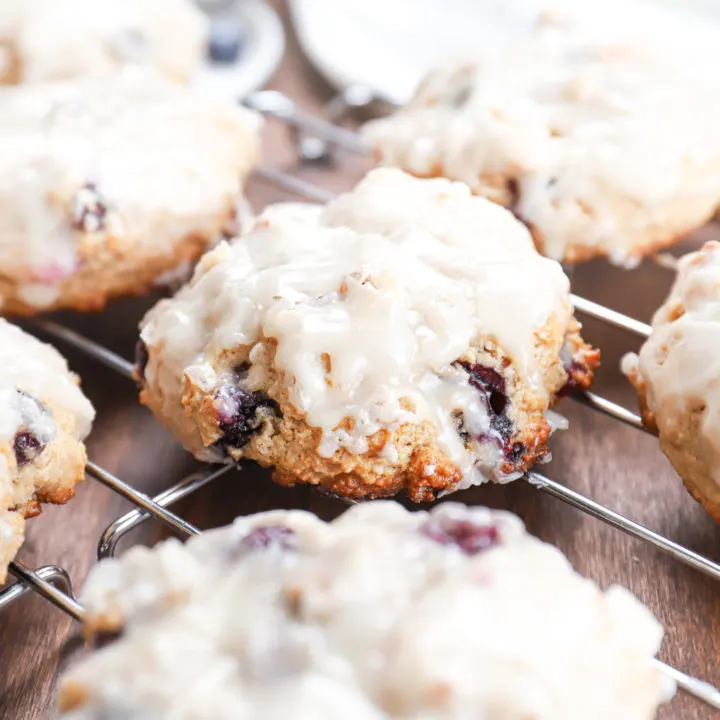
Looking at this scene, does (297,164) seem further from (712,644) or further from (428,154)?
(712,644)

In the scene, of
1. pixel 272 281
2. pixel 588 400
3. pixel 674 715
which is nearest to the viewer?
pixel 674 715

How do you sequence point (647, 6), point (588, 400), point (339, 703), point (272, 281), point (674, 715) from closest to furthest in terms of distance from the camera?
point (339, 703) < point (674, 715) < point (272, 281) < point (588, 400) < point (647, 6)

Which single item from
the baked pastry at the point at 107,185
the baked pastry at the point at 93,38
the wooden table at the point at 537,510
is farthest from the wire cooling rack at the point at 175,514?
the baked pastry at the point at 93,38

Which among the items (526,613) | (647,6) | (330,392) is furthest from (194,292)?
(647,6)

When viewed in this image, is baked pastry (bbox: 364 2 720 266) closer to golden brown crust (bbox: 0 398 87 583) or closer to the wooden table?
the wooden table

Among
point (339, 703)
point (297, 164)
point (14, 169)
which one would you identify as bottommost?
point (297, 164)
